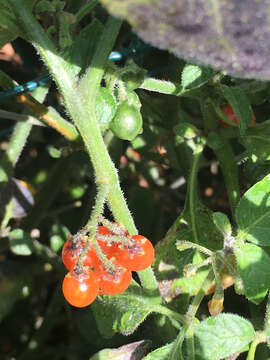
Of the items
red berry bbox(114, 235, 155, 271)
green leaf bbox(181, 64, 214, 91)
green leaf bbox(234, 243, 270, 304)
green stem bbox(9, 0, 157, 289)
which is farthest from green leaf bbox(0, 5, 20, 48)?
green leaf bbox(234, 243, 270, 304)

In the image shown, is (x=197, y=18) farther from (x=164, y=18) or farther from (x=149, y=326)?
(x=149, y=326)

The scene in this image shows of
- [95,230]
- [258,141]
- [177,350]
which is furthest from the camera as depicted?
[258,141]

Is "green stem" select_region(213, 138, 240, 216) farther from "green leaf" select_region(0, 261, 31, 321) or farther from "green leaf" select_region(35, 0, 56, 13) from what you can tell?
"green leaf" select_region(0, 261, 31, 321)

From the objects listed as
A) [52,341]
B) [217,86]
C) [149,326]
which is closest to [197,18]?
[217,86]

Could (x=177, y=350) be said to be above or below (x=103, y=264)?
below

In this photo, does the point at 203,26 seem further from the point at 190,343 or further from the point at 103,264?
the point at 190,343

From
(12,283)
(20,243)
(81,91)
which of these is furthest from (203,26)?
(12,283)

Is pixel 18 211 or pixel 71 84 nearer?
pixel 71 84
